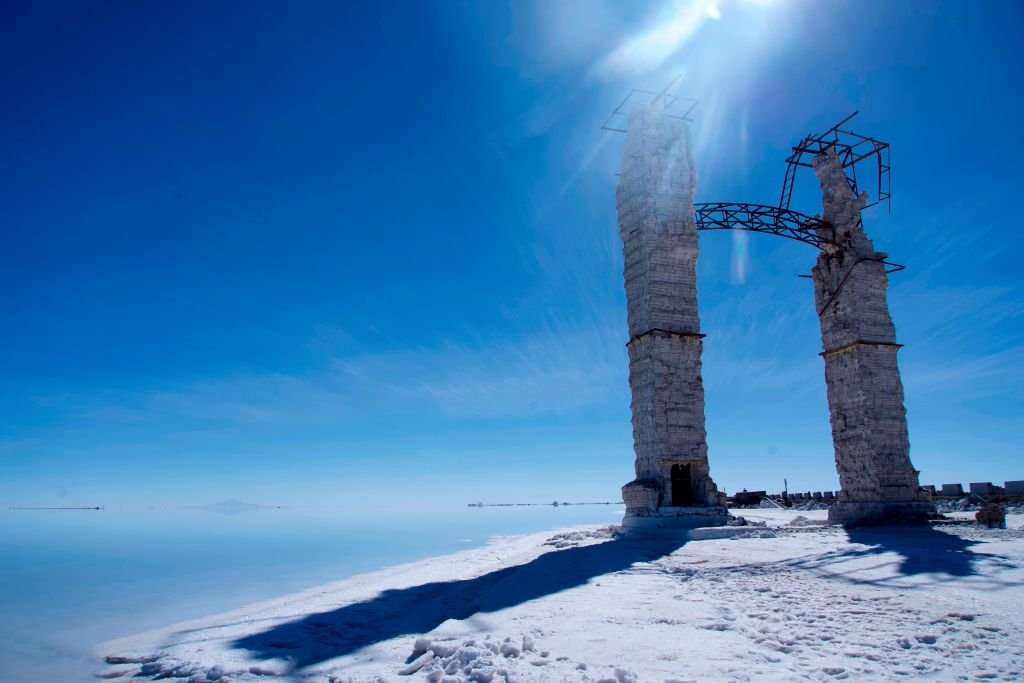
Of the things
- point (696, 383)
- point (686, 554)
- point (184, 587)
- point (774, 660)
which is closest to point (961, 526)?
point (696, 383)

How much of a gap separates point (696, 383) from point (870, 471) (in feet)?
21.5

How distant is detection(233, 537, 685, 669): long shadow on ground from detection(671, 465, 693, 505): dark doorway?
3.88m

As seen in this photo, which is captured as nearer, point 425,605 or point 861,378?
point 425,605

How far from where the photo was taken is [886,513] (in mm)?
18156

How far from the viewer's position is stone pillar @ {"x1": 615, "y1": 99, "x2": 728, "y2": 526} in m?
16.9

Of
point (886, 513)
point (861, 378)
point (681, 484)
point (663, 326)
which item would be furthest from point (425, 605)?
point (861, 378)

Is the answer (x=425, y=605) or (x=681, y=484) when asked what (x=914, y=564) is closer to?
(x=425, y=605)

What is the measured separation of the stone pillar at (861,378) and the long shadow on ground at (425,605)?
360 inches

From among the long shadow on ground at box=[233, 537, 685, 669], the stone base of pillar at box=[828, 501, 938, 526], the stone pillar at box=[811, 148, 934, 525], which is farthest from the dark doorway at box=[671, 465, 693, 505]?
the stone pillar at box=[811, 148, 934, 525]

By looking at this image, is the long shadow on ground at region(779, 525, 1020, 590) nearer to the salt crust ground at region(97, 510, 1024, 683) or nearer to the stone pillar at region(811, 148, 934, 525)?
the salt crust ground at region(97, 510, 1024, 683)

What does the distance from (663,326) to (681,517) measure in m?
5.51

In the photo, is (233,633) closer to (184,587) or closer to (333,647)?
(333,647)

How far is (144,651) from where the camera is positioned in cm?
923

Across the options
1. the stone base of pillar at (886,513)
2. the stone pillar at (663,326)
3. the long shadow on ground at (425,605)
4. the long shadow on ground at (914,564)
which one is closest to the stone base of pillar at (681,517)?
the stone pillar at (663,326)
